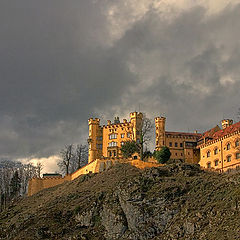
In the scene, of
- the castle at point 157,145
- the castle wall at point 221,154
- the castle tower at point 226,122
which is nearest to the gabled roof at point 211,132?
the castle at point 157,145

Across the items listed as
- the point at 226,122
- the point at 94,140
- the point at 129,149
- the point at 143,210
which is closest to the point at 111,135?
the point at 94,140

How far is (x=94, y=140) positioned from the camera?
95.6 metres

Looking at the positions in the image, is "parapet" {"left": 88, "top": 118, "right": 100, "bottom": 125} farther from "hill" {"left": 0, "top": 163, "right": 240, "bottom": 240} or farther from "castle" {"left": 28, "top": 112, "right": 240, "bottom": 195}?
"hill" {"left": 0, "top": 163, "right": 240, "bottom": 240}

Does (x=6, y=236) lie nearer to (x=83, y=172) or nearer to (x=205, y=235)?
(x=83, y=172)

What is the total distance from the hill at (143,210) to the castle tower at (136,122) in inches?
904

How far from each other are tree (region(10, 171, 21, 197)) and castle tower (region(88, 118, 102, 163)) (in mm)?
27751

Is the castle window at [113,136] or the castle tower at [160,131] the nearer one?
the castle tower at [160,131]

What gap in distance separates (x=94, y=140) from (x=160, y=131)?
15.9m

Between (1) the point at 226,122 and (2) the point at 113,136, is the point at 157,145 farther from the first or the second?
(1) the point at 226,122

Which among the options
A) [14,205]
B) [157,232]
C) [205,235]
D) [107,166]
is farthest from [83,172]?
[205,235]

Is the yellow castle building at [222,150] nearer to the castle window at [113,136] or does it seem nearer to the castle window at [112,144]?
the castle window at [112,144]

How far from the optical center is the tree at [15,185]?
109875mm

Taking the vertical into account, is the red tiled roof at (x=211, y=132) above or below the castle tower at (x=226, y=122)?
below

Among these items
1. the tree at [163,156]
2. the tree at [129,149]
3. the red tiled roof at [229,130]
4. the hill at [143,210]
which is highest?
the red tiled roof at [229,130]
